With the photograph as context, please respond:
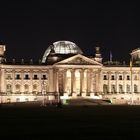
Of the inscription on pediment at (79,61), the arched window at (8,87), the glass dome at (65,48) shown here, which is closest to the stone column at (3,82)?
the arched window at (8,87)

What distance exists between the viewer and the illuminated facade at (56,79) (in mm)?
168625

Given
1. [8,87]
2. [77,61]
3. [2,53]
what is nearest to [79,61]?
[77,61]

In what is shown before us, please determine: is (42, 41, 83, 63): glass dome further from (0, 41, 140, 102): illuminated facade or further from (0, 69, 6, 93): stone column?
(0, 69, 6, 93): stone column

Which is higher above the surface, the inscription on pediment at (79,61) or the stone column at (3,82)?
the inscription on pediment at (79,61)

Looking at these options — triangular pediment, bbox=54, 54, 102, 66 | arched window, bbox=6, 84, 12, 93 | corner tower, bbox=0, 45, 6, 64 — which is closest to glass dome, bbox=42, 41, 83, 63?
triangular pediment, bbox=54, 54, 102, 66

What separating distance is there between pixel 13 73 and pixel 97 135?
134 m

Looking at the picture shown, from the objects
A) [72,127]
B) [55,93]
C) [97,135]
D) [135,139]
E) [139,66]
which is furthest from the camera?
[139,66]

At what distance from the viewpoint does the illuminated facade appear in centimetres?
16862

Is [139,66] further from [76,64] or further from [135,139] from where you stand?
[135,139]

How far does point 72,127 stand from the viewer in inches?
1763

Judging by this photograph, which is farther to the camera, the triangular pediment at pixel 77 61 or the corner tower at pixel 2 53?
the corner tower at pixel 2 53

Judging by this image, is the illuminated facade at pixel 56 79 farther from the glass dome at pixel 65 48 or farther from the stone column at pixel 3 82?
the glass dome at pixel 65 48

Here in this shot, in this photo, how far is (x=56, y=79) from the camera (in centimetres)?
16962

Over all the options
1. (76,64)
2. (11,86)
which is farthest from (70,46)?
(11,86)
